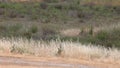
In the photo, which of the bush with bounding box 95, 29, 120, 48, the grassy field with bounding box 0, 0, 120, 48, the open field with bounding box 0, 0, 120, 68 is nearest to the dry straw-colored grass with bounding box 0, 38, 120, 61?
the open field with bounding box 0, 0, 120, 68

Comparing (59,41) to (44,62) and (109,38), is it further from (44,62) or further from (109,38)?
(109,38)

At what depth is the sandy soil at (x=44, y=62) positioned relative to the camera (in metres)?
13.9

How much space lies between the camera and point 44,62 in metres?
14.6

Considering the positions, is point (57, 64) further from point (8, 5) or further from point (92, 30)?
point (8, 5)

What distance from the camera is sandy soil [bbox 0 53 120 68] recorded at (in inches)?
547

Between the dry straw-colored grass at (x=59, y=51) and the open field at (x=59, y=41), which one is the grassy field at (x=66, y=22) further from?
the dry straw-colored grass at (x=59, y=51)

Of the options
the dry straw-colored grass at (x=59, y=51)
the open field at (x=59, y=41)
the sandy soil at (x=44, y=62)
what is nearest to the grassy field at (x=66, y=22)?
the open field at (x=59, y=41)

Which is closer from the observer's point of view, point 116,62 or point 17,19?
point 116,62

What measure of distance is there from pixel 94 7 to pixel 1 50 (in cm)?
4001

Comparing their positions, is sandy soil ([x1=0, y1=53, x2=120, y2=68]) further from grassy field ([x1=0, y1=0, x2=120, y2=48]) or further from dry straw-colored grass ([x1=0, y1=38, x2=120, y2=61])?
grassy field ([x1=0, y1=0, x2=120, y2=48])

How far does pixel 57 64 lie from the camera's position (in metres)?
14.4

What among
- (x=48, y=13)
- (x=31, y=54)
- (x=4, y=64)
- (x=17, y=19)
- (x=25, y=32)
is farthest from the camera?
(x=48, y=13)

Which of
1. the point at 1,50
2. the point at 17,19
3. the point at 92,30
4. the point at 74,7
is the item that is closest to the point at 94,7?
the point at 74,7

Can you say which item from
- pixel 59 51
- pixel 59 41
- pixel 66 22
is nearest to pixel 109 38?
pixel 59 41
